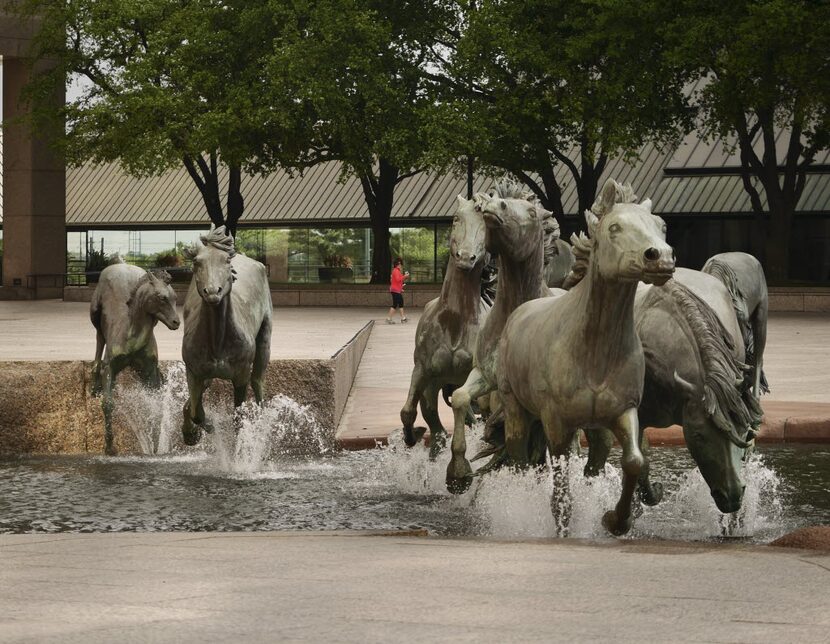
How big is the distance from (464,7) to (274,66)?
6060mm

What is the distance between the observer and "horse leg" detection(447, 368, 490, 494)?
27.8ft

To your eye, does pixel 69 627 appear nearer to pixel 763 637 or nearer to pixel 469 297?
pixel 763 637

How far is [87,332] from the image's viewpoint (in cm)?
2747

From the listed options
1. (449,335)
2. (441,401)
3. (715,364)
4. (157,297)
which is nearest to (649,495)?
(715,364)

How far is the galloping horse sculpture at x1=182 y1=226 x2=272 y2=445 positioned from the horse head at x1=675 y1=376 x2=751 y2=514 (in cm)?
→ 490

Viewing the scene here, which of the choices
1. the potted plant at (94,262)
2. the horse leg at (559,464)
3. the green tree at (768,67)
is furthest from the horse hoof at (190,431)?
the potted plant at (94,262)

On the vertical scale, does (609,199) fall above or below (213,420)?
above

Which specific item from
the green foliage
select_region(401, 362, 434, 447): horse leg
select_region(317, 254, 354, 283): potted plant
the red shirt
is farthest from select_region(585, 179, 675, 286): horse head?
the green foliage

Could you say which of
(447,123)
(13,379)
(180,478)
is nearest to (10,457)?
(13,379)

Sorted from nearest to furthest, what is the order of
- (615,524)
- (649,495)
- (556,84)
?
(615,524)
(649,495)
(556,84)

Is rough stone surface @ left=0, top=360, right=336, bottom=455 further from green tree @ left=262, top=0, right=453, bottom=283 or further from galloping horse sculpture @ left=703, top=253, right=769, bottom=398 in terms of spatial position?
green tree @ left=262, top=0, right=453, bottom=283

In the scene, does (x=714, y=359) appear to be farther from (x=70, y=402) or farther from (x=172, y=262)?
(x=172, y=262)

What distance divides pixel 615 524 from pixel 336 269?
54165 mm

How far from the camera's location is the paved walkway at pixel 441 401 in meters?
13.6
